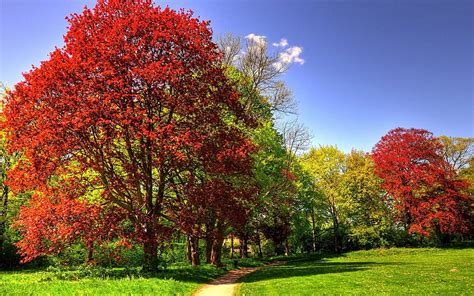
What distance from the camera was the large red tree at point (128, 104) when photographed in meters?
17.3

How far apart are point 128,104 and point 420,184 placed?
44017 millimetres

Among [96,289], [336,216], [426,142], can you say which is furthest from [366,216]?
[96,289]

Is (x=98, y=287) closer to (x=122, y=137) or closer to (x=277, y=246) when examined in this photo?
(x=122, y=137)

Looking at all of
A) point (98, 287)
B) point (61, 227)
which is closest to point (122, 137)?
point (61, 227)

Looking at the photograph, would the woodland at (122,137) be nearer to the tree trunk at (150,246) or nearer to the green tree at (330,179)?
the tree trunk at (150,246)

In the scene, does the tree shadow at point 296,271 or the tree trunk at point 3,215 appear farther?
the tree trunk at point 3,215

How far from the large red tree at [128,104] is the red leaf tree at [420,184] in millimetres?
36509

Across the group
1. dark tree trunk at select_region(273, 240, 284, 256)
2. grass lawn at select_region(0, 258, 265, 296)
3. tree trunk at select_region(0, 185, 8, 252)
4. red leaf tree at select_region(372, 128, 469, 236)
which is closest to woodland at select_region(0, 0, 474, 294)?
grass lawn at select_region(0, 258, 265, 296)

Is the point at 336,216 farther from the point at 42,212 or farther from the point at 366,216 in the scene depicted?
the point at 42,212

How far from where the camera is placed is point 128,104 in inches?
715

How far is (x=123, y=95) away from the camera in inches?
669

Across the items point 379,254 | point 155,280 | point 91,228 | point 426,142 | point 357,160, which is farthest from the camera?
point 357,160

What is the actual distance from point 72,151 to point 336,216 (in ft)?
142

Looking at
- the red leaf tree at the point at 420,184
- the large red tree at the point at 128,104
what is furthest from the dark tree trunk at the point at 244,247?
the large red tree at the point at 128,104
